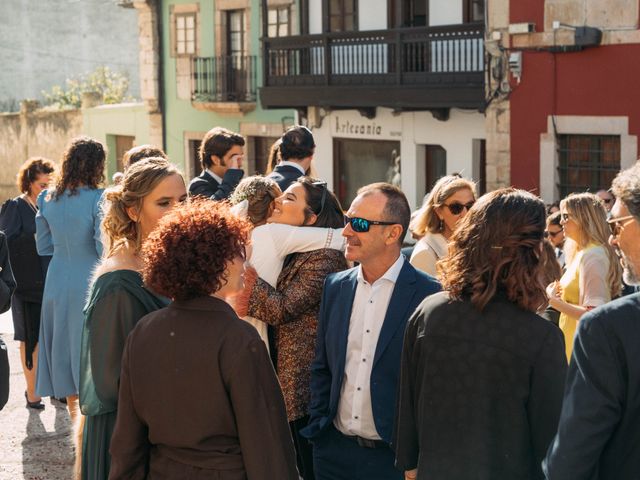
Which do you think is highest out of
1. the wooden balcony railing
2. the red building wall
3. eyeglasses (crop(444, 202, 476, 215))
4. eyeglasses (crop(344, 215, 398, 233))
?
the wooden balcony railing

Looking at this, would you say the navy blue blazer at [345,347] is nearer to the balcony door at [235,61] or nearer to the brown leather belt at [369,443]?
the brown leather belt at [369,443]

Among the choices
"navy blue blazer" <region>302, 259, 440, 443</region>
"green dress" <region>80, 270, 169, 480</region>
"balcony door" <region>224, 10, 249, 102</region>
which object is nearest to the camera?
"green dress" <region>80, 270, 169, 480</region>

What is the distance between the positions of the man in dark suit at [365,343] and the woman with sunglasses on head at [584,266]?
212 centimetres

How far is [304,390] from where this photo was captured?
204 inches

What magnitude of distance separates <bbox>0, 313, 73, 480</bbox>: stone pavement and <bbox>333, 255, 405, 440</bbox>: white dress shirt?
2870mm

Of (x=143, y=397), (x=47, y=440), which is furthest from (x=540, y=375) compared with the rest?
(x=47, y=440)

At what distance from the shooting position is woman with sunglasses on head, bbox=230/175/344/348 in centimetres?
521

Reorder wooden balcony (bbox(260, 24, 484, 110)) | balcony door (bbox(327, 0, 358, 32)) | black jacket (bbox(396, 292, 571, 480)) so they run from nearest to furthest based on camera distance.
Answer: black jacket (bbox(396, 292, 571, 480)) → wooden balcony (bbox(260, 24, 484, 110)) → balcony door (bbox(327, 0, 358, 32))

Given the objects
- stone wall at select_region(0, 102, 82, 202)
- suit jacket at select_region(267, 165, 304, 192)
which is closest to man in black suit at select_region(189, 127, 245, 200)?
suit jacket at select_region(267, 165, 304, 192)

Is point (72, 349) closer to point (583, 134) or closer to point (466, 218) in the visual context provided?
point (466, 218)

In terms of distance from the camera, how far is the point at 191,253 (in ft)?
11.7

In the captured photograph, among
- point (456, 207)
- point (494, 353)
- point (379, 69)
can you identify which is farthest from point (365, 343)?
point (379, 69)

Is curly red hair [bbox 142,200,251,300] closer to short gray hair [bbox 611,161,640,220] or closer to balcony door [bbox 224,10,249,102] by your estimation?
short gray hair [bbox 611,161,640,220]

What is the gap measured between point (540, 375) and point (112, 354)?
154cm
